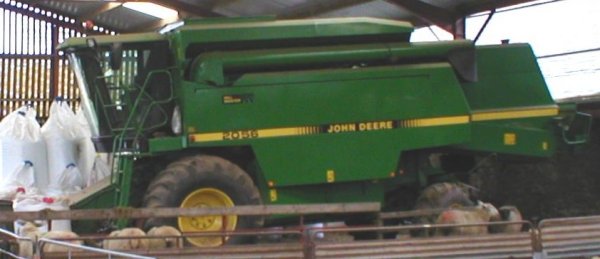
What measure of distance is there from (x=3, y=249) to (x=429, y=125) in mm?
4976

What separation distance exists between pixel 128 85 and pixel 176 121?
2.29ft

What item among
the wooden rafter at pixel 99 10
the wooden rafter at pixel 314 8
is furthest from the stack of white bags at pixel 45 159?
the wooden rafter at pixel 99 10

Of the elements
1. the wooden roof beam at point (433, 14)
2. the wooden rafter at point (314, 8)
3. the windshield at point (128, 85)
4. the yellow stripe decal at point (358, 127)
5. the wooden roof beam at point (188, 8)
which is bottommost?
the yellow stripe decal at point (358, 127)

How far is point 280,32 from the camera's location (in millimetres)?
10625

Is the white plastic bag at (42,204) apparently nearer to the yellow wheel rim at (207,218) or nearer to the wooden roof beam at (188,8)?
the yellow wheel rim at (207,218)

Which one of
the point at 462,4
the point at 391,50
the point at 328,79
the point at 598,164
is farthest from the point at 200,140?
the point at 462,4

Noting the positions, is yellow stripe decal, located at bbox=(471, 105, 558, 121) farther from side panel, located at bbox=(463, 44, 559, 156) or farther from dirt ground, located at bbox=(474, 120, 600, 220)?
dirt ground, located at bbox=(474, 120, 600, 220)

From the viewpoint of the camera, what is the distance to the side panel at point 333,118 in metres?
10.3

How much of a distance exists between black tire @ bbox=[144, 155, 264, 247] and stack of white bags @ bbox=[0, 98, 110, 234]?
2343 millimetres

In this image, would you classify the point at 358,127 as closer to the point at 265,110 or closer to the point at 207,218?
the point at 265,110

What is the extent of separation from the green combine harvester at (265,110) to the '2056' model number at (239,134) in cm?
1

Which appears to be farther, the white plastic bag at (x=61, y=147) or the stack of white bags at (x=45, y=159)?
the white plastic bag at (x=61, y=147)

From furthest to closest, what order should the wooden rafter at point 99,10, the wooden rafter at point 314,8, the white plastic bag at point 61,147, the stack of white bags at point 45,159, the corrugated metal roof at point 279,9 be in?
the wooden rafter at point 99,10
the wooden rafter at point 314,8
the corrugated metal roof at point 279,9
the white plastic bag at point 61,147
the stack of white bags at point 45,159

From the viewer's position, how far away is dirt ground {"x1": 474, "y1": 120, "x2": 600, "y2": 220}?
15.2 m
